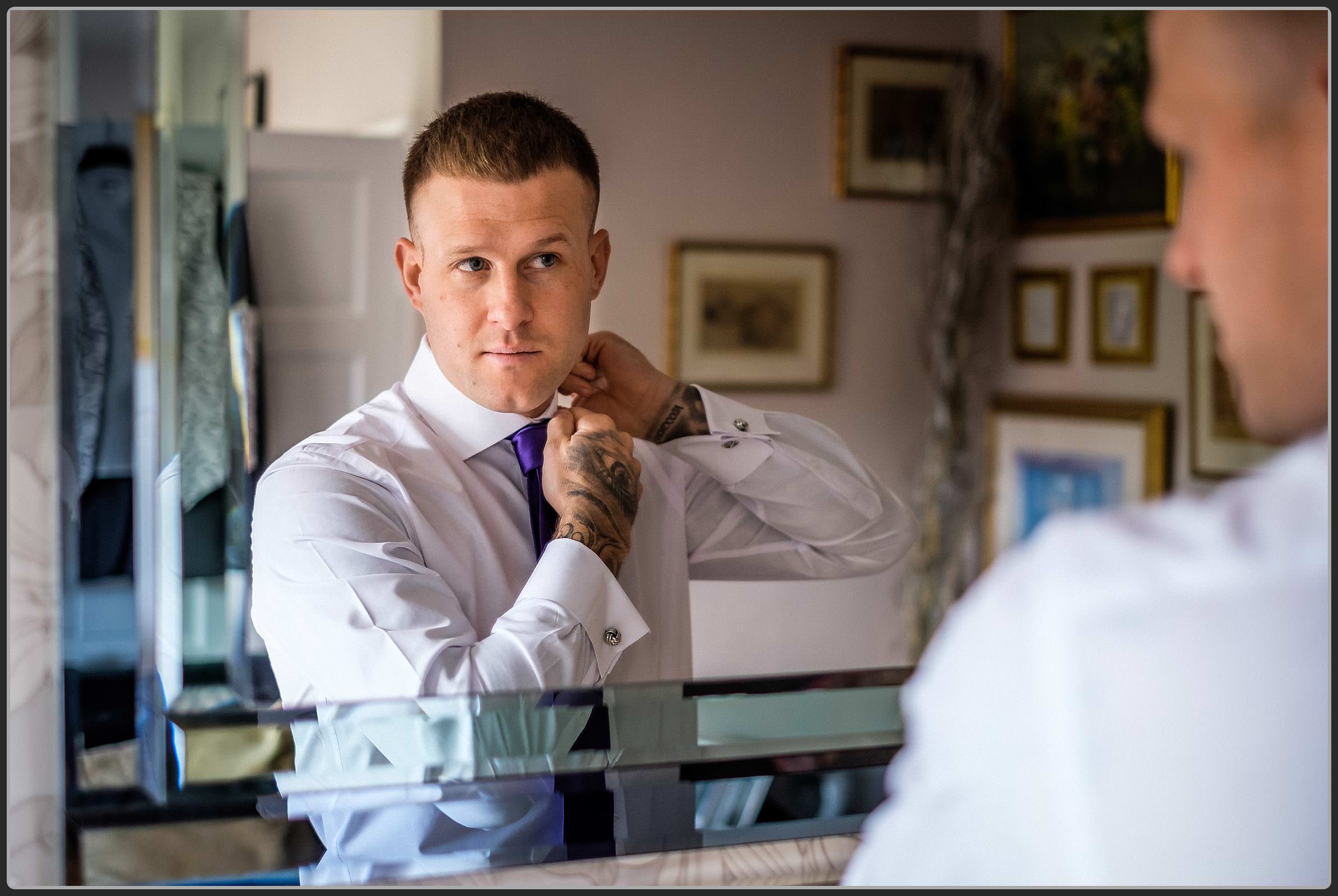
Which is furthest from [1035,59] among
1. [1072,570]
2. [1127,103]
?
[1072,570]

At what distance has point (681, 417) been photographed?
725 millimetres

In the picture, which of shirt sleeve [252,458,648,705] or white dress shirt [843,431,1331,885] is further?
shirt sleeve [252,458,648,705]

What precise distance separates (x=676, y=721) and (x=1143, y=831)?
0.36 m

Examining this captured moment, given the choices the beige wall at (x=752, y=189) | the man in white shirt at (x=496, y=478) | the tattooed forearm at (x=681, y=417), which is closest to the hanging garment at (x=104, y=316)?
the man in white shirt at (x=496, y=478)

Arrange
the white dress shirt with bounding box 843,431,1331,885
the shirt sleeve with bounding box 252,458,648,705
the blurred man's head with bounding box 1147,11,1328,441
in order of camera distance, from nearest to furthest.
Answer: the white dress shirt with bounding box 843,431,1331,885 < the blurred man's head with bounding box 1147,11,1328,441 < the shirt sleeve with bounding box 252,458,648,705

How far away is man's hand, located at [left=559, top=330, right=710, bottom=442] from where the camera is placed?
0.70m

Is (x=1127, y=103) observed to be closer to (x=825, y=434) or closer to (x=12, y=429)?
(x=825, y=434)

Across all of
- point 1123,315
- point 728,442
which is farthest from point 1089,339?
point 728,442

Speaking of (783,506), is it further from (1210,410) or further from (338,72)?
(338,72)

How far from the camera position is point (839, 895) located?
58 centimetres

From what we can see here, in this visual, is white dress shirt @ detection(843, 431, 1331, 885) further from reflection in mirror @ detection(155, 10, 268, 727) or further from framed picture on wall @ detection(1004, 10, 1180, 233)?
reflection in mirror @ detection(155, 10, 268, 727)

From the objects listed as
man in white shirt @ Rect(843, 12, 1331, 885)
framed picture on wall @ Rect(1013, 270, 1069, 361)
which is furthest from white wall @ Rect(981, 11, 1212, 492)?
man in white shirt @ Rect(843, 12, 1331, 885)

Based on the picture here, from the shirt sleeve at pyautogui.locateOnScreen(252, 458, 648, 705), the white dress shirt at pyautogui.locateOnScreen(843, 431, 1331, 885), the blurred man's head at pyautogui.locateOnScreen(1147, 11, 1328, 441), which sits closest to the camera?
the white dress shirt at pyautogui.locateOnScreen(843, 431, 1331, 885)

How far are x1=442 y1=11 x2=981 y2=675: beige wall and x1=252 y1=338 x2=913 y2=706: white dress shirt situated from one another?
2 cm
